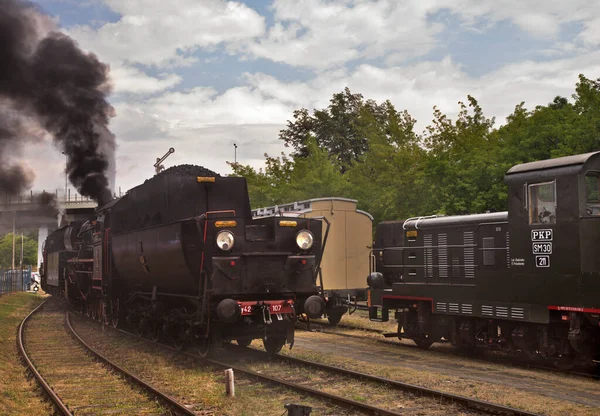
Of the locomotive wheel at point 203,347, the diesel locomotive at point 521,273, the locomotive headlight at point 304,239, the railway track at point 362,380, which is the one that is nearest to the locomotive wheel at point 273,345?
the railway track at point 362,380

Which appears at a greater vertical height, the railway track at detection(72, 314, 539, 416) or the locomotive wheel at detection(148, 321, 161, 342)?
the locomotive wheel at detection(148, 321, 161, 342)

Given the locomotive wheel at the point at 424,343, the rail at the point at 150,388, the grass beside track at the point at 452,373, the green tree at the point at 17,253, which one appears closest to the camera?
the rail at the point at 150,388

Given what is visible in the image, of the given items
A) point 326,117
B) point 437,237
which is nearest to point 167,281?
point 437,237

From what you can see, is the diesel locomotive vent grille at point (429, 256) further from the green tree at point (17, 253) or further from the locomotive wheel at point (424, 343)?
the green tree at point (17, 253)

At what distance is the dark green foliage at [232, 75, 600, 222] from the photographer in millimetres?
20953

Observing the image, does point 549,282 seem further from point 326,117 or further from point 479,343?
point 326,117

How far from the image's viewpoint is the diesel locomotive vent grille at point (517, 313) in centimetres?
1185

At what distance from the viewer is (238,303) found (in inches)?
470

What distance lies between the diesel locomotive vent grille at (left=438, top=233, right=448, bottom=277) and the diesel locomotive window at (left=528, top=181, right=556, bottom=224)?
304 cm

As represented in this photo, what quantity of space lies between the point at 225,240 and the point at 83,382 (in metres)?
3.75

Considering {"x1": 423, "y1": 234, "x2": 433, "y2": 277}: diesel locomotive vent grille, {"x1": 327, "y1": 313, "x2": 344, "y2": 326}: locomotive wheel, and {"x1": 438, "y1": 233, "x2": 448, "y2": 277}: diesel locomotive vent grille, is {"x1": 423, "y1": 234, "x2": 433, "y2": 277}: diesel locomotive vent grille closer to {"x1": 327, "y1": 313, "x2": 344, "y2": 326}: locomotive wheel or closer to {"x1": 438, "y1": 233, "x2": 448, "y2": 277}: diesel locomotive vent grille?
{"x1": 438, "y1": 233, "x2": 448, "y2": 277}: diesel locomotive vent grille

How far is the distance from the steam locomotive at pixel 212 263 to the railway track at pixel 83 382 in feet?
5.87

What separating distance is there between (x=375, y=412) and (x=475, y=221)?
6.73 meters

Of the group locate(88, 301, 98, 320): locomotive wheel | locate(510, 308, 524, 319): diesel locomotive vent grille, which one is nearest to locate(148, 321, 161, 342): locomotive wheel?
locate(88, 301, 98, 320): locomotive wheel
